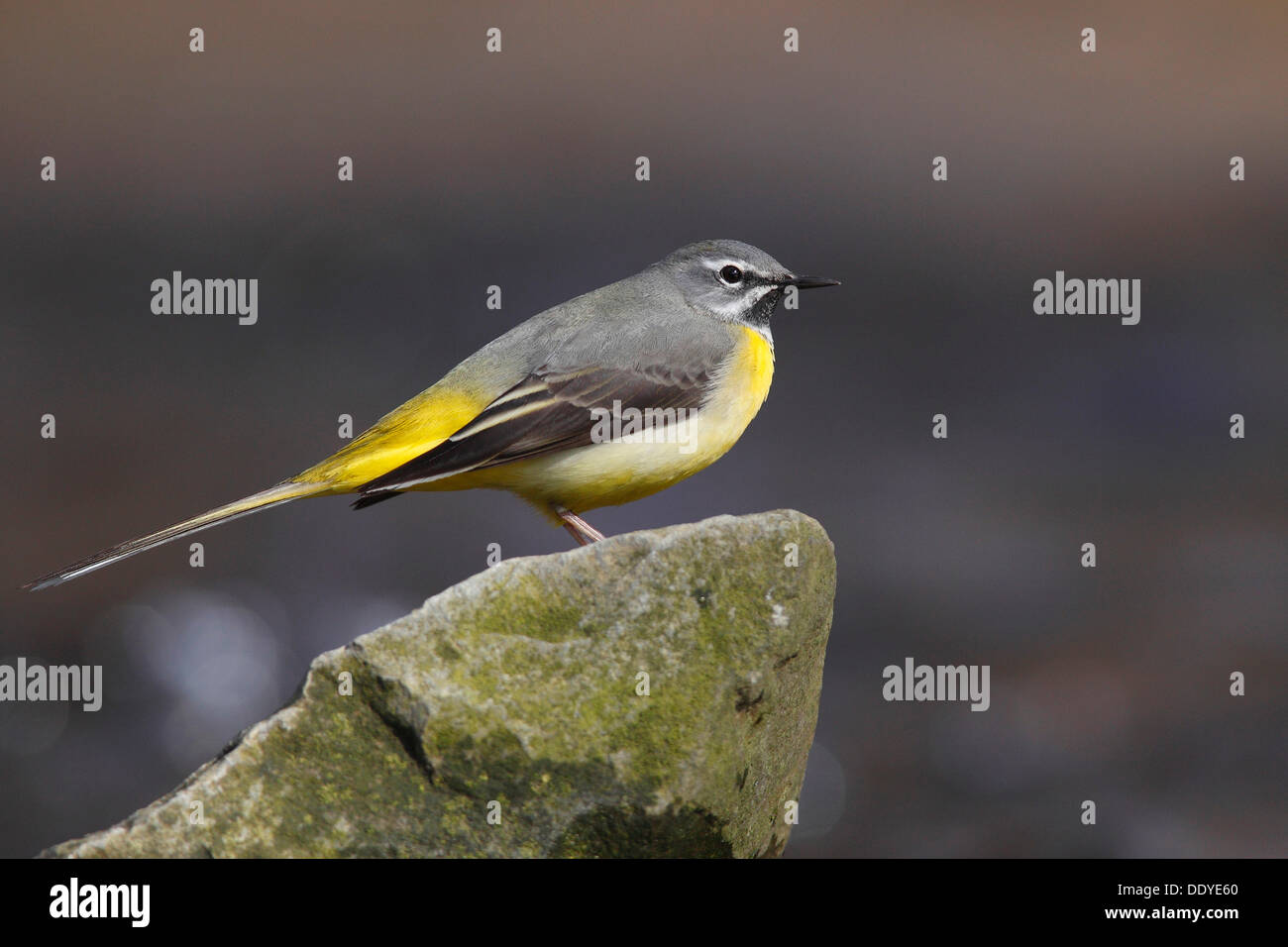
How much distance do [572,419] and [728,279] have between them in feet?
5.72

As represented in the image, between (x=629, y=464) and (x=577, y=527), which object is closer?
(x=629, y=464)

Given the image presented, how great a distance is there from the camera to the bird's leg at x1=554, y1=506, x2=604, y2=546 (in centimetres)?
838

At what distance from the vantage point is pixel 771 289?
30.0 ft

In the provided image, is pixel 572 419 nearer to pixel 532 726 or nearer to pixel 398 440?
pixel 398 440

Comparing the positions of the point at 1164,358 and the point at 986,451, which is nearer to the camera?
the point at 986,451

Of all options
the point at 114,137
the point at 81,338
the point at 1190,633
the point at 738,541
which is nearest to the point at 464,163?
the point at 114,137

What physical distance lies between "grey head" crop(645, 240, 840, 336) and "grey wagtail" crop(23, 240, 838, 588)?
0.18 m

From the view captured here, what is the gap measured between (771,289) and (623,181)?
1619 cm

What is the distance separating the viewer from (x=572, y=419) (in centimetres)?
804

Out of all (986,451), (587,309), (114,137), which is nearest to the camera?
(587,309)

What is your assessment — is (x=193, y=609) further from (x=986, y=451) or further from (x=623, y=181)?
(x=623, y=181)

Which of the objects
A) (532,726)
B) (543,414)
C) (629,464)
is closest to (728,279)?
(629,464)

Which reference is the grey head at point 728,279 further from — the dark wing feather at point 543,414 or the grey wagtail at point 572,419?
the dark wing feather at point 543,414

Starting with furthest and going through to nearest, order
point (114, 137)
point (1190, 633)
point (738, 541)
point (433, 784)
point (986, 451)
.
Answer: point (114, 137), point (986, 451), point (1190, 633), point (738, 541), point (433, 784)
